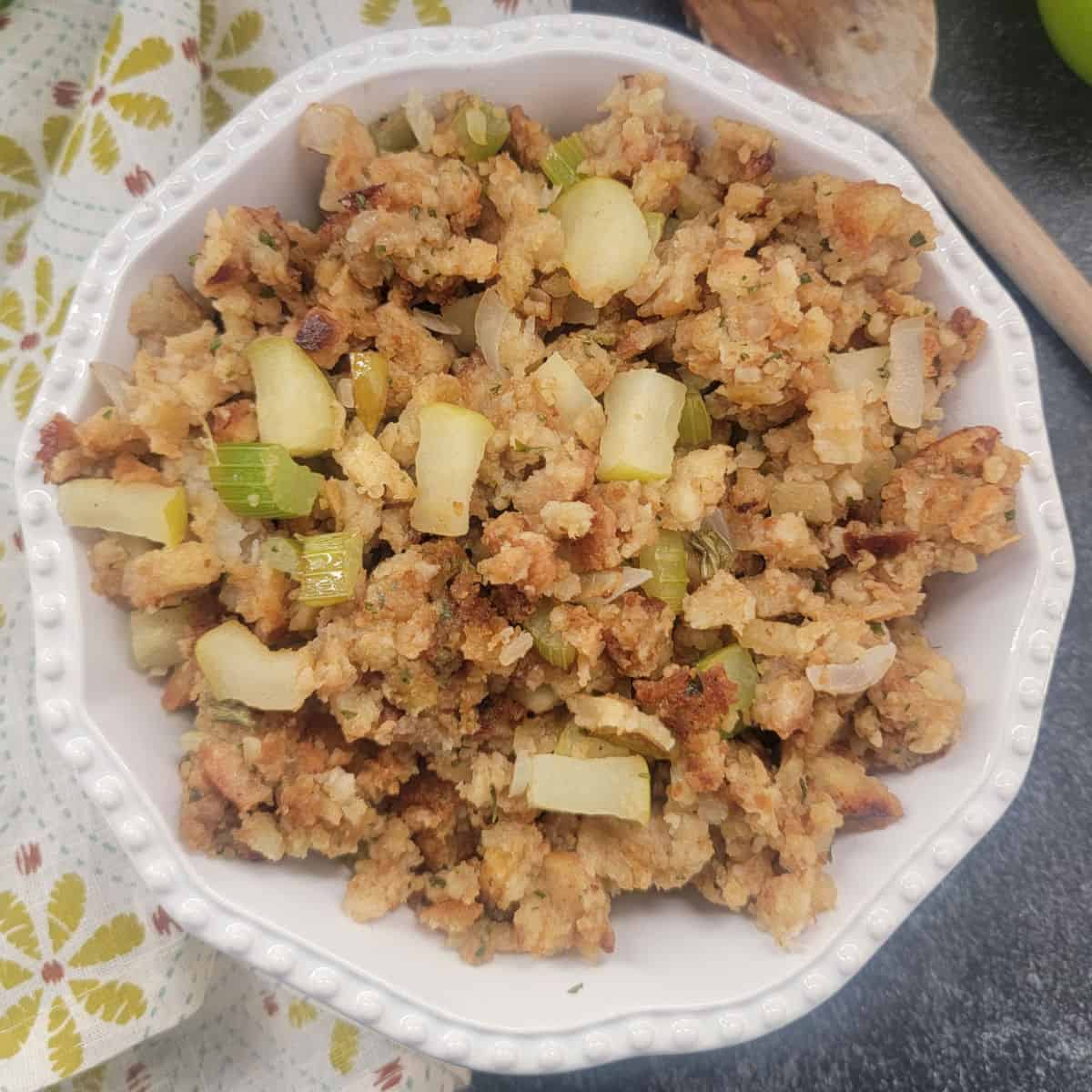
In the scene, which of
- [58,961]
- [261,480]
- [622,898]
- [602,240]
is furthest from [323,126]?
[58,961]

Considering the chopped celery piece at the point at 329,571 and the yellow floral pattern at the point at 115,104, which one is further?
the yellow floral pattern at the point at 115,104

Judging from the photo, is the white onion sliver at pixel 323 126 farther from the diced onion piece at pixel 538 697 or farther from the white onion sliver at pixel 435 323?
the diced onion piece at pixel 538 697

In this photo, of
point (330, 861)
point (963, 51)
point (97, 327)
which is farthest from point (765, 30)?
point (330, 861)

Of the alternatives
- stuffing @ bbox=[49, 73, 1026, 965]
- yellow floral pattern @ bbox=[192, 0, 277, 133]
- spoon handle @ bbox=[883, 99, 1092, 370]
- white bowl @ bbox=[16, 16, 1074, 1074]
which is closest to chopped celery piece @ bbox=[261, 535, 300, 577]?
stuffing @ bbox=[49, 73, 1026, 965]

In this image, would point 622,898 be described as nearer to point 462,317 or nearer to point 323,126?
point 462,317

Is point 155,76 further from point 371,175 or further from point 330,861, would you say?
point 330,861

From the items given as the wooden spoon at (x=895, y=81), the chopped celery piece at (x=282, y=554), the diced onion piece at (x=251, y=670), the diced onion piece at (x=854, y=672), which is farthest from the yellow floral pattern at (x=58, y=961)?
the wooden spoon at (x=895, y=81)
